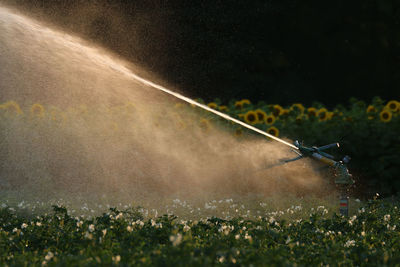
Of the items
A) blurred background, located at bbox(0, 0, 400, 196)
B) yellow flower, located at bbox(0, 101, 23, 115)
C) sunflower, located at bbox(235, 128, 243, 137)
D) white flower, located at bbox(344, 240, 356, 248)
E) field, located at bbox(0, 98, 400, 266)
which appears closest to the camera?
white flower, located at bbox(344, 240, 356, 248)

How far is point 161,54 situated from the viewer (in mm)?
12711

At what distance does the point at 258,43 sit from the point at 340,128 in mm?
5380

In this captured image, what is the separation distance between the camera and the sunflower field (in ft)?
25.8

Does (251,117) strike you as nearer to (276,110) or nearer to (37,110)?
(276,110)

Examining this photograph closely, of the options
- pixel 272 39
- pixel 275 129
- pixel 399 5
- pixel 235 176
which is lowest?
pixel 235 176

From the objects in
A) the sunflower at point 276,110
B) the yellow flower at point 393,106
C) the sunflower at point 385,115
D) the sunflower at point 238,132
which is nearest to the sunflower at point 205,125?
the sunflower at point 238,132

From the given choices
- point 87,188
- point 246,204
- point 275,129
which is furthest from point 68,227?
point 275,129

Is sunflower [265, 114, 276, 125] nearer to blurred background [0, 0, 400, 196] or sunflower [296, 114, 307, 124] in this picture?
sunflower [296, 114, 307, 124]

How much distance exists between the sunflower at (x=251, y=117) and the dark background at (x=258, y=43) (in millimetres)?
3755

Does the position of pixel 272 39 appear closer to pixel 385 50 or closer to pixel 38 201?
pixel 385 50

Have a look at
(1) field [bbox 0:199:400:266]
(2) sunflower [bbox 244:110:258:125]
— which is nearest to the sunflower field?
(2) sunflower [bbox 244:110:258:125]

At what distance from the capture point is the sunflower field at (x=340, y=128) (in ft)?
25.8

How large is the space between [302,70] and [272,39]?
1.01 metres

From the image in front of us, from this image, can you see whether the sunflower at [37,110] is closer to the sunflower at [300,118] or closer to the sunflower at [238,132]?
the sunflower at [238,132]
